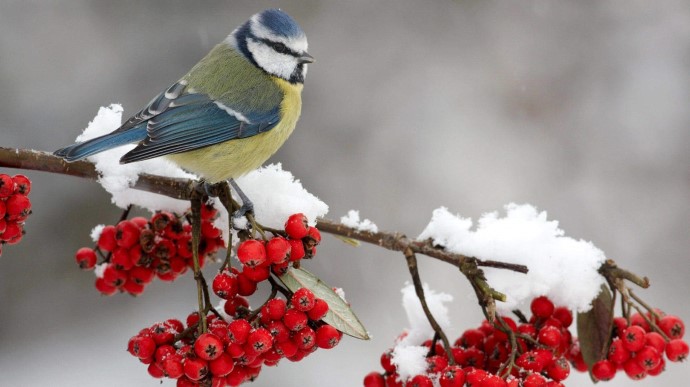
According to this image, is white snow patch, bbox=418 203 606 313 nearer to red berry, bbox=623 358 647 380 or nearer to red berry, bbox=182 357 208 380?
red berry, bbox=623 358 647 380

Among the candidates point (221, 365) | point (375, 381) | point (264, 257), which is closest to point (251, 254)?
point (264, 257)

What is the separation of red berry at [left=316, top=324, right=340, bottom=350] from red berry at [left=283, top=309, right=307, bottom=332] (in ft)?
0.16

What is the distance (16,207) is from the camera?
5.11 ft

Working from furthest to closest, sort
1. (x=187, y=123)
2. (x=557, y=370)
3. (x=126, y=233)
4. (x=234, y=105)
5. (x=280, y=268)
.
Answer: (x=234, y=105), (x=187, y=123), (x=126, y=233), (x=557, y=370), (x=280, y=268)

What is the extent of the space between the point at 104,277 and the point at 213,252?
0.34 metres

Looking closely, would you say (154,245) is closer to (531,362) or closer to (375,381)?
(375,381)

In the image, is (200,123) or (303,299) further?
(200,123)

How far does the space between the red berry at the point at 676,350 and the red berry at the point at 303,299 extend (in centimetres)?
101

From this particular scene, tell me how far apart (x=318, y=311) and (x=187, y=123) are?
3.50 feet

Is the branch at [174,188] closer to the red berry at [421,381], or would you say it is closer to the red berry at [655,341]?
the red berry at [421,381]

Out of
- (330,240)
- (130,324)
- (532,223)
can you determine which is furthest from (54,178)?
(532,223)

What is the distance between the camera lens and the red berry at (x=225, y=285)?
149 cm

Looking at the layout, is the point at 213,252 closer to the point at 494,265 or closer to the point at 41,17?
the point at 494,265

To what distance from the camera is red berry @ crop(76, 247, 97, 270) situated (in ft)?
6.65
